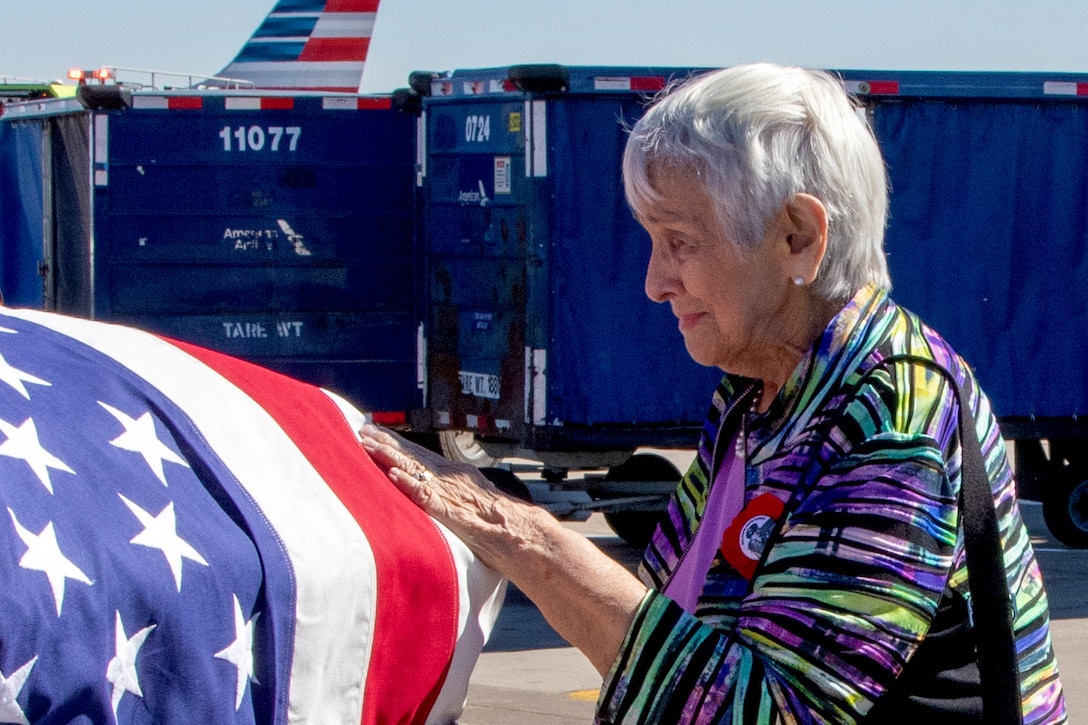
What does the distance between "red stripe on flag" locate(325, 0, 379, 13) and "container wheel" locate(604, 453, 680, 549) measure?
48.9 ft

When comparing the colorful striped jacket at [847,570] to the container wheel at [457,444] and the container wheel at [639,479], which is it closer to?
the container wheel at [639,479]

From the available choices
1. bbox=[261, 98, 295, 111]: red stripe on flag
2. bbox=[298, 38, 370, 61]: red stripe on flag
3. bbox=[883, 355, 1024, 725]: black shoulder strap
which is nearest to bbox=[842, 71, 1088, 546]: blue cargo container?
bbox=[261, 98, 295, 111]: red stripe on flag

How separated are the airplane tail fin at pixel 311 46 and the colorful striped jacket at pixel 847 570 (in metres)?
22.7

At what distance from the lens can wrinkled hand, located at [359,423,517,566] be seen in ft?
7.23

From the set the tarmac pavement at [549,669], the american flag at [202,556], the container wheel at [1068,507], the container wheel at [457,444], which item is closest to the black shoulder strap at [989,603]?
the american flag at [202,556]

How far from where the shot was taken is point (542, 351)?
8.88 metres

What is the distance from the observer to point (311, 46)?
24562mm

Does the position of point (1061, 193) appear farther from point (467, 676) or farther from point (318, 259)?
point (467, 676)

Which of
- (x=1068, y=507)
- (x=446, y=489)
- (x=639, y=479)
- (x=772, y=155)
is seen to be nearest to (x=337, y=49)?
(x=639, y=479)

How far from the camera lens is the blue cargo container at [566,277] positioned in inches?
343

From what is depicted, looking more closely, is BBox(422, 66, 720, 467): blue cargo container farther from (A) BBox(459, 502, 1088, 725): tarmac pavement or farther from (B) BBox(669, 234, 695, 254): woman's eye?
(B) BBox(669, 234, 695, 254): woman's eye

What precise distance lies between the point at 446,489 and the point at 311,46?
22975 millimetres

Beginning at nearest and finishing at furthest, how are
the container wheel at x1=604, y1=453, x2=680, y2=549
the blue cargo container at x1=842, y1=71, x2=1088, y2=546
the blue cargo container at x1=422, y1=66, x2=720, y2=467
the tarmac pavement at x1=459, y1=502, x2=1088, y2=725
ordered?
1. the tarmac pavement at x1=459, y1=502, x2=1088, y2=725
2. the blue cargo container at x1=422, y1=66, x2=720, y2=467
3. the blue cargo container at x1=842, y1=71, x2=1088, y2=546
4. the container wheel at x1=604, y1=453, x2=680, y2=549

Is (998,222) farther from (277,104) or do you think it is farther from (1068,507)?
(277,104)
